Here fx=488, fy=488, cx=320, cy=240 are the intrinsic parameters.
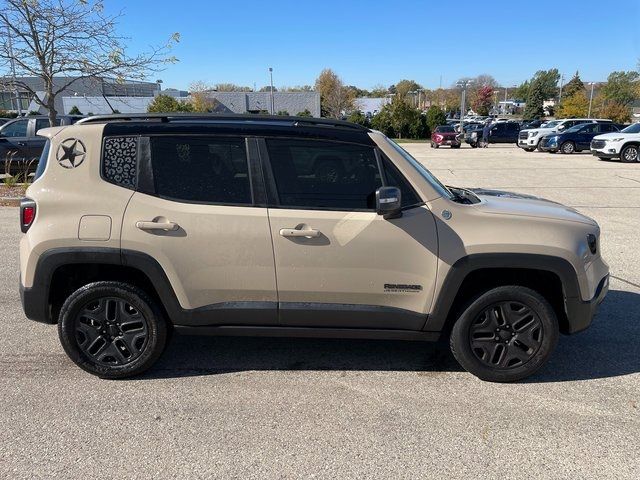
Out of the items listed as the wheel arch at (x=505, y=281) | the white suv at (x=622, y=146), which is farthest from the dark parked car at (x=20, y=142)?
the white suv at (x=622, y=146)

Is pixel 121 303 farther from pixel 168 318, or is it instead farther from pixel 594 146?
pixel 594 146

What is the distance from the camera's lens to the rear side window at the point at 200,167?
131 inches

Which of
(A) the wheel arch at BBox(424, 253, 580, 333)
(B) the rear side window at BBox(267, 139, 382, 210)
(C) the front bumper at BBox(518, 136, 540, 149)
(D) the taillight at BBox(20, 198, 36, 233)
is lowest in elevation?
(C) the front bumper at BBox(518, 136, 540, 149)

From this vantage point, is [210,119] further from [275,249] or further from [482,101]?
[482,101]

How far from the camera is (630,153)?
21.2 m

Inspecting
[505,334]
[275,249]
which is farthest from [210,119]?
[505,334]

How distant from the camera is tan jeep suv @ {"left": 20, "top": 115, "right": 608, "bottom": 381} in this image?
3.26m

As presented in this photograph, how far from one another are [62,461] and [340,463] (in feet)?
4.91

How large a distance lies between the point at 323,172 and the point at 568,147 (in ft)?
91.2

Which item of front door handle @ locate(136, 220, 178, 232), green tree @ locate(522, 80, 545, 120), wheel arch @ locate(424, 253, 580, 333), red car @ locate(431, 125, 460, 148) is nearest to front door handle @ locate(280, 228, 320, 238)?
front door handle @ locate(136, 220, 178, 232)

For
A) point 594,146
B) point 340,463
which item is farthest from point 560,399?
point 594,146

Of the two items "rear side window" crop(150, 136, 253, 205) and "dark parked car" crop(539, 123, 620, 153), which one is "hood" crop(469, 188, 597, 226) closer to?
"rear side window" crop(150, 136, 253, 205)

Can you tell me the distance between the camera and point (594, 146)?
22.1 m

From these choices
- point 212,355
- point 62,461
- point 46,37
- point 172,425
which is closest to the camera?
point 62,461
